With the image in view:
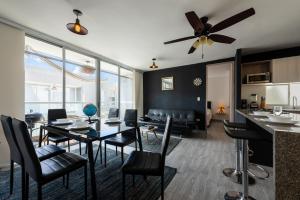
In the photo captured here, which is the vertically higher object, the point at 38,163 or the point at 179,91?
the point at 179,91

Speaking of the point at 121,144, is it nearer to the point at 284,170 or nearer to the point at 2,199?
the point at 2,199

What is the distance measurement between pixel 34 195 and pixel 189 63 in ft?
17.4

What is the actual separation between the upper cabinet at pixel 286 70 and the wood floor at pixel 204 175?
2113 mm

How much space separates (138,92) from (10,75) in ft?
13.9

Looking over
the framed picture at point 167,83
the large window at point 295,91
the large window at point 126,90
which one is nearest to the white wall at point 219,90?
the framed picture at point 167,83

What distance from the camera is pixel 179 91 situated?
220 inches

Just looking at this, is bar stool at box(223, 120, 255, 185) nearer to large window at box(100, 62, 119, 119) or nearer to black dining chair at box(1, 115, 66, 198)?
black dining chair at box(1, 115, 66, 198)

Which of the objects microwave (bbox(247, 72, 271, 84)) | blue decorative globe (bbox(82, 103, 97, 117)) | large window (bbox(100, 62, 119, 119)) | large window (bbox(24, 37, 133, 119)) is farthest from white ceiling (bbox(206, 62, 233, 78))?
blue decorative globe (bbox(82, 103, 97, 117))

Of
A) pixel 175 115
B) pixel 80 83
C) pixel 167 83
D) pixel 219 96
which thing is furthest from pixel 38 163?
pixel 219 96

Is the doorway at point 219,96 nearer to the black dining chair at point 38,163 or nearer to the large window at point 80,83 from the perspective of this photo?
the large window at point 80,83

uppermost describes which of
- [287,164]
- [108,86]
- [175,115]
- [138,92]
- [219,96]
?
[108,86]

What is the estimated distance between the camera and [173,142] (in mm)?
3672

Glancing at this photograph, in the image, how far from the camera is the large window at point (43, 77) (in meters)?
3.02

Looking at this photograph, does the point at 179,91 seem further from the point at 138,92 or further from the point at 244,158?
Result: the point at 244,158
